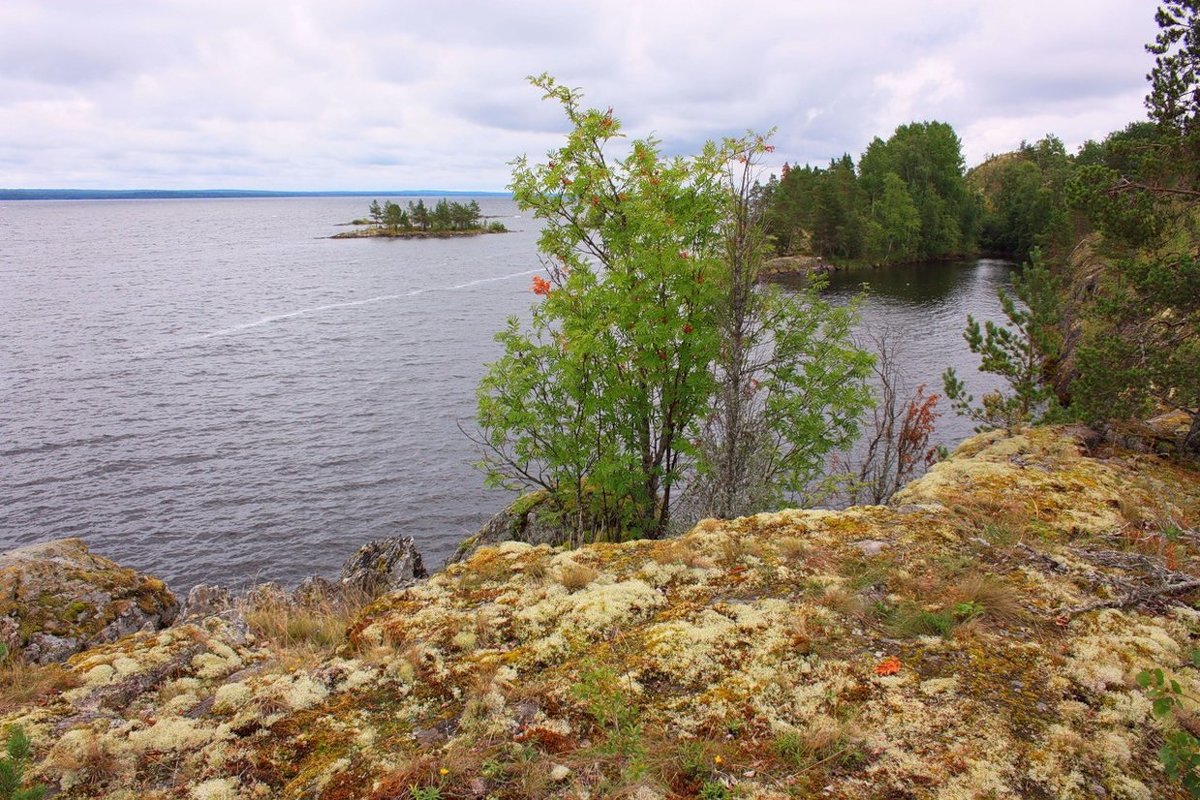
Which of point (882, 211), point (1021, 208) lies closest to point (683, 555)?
point (882, 211)

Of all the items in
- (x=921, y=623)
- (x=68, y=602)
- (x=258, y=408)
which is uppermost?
(x=921, y=623)

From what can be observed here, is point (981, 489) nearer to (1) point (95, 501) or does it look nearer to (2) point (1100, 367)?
(2) point (1100, 367)

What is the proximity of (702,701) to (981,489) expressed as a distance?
637 cm

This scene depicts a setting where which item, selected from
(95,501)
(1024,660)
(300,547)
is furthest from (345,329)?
(1024,660)

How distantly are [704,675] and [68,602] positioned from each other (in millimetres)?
10014

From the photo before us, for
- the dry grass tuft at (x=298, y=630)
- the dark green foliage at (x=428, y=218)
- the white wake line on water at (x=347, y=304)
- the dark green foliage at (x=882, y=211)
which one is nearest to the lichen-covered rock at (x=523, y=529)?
the dry grass tuft at (x=298, y=630)

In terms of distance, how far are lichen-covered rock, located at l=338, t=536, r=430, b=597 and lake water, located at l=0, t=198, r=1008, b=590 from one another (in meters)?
6.76

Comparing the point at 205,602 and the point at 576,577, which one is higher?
the point at 576,577

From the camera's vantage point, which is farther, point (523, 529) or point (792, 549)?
point (523, 529)

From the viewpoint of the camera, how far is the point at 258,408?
34.9 m

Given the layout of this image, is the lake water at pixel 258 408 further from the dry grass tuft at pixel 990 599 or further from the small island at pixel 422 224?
the small island at pixel 422 224

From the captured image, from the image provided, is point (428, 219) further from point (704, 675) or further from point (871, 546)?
point (704, 675)

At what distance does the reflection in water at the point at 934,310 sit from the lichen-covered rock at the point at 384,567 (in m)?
16.8

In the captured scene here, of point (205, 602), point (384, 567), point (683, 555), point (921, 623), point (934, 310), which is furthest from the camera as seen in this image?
point (934, 310)
